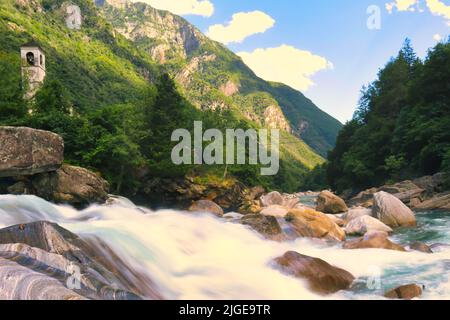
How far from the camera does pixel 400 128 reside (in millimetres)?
48875

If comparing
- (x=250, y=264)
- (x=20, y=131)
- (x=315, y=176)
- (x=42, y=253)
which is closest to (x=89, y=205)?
(x=20, y=131)

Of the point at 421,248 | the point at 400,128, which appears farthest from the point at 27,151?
the point at 400,128

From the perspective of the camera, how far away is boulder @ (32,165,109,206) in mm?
23578

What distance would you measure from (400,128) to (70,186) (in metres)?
41.0

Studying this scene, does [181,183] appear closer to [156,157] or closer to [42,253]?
[156,157]

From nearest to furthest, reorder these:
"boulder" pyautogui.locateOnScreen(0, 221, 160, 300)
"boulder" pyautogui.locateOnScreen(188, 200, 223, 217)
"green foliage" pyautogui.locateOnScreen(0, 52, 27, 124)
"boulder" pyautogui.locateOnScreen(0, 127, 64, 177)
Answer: "boulder" pyautogui.locateOnScreen(0, 221, 160, 300) → "boulder" pyautogui.locateOnScreen(0, 127, 64, 177) → "green foliage" pyautogui.locateOnScreen(0, 52, 27, 124) → "boulder" pyautogui.locateOnScreen(188, 200, 223, 217)

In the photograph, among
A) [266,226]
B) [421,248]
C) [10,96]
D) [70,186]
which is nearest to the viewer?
[421,248]

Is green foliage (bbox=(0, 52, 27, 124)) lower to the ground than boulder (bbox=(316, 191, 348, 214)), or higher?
higher

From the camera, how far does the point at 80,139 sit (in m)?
31.3

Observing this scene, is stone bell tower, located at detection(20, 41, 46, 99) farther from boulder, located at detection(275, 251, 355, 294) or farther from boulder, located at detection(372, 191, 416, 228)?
boulder, located at detection(275, 251, 355, 294)

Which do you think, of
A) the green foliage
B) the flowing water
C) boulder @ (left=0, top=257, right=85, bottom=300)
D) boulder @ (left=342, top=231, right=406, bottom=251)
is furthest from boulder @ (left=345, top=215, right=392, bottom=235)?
the green foliage

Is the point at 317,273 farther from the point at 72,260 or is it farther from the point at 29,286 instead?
the point at 29,286

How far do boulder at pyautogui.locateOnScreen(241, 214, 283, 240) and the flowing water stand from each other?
0.58 meters

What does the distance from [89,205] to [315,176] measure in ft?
353
